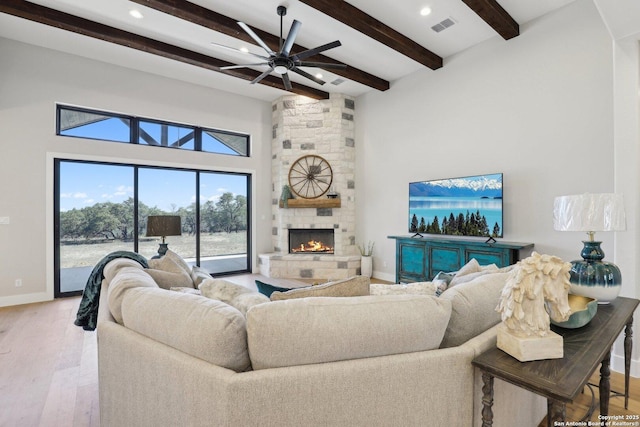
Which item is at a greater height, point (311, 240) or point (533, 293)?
point (533, 293)

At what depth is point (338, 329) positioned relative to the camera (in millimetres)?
1172

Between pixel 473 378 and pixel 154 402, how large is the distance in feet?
4.36

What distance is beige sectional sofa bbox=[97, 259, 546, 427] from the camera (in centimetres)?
109

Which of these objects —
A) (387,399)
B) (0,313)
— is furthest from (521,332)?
(0,313)

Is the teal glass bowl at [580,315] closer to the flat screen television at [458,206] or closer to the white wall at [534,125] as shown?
the white wall at [534,125]

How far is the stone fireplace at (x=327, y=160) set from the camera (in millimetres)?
6078

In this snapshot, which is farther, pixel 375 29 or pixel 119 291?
pixel 375 29

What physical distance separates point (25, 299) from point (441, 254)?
5.86 m

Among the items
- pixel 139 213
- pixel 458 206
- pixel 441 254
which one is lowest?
pixel 441 254

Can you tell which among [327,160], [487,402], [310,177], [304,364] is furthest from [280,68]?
[487,402]

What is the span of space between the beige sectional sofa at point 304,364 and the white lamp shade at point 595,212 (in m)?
1.02

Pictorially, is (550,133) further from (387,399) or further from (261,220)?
(261,220)

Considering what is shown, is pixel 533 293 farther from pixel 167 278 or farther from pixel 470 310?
pixel 167 278

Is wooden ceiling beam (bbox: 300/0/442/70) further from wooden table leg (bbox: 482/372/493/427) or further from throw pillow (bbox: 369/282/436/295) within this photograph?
wooden table leg (bbox: 482/372/493/427)
